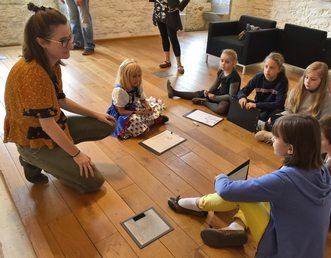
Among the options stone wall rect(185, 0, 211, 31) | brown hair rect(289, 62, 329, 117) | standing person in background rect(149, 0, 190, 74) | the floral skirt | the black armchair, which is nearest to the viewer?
brown hair rect(289, 62, 329, 117)

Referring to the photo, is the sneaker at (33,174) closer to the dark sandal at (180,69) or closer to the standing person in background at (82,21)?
the dark sandal at (180,69)

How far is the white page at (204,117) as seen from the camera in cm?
269

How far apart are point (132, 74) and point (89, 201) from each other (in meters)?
1.04

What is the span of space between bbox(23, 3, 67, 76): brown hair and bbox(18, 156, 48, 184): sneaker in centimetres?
68

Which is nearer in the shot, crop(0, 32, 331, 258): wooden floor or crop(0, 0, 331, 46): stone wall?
crop(0, 32, 331, 258): wooden floor

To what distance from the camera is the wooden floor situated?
1.46m

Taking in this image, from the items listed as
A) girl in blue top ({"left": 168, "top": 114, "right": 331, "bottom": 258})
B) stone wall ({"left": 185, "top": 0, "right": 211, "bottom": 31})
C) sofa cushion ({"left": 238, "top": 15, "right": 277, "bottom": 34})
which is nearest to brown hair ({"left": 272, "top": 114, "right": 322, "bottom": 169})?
girl in blue top ({"left": 168, "top": 114, "right": 331, "bottom": 258})

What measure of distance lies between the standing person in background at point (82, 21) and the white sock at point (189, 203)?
353 centimetres

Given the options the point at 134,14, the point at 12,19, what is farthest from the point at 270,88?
the point at 12,19

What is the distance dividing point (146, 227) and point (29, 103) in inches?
34.7

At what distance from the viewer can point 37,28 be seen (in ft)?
4.51

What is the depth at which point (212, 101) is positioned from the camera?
296cm

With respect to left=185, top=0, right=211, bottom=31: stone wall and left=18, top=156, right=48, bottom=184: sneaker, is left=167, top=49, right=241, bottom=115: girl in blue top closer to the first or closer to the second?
left=18, top=156, right=48, bottom=184: sneaker

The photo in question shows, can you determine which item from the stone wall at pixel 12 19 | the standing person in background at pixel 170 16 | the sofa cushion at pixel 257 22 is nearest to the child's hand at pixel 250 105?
the standing person in background at pixel 170 16
